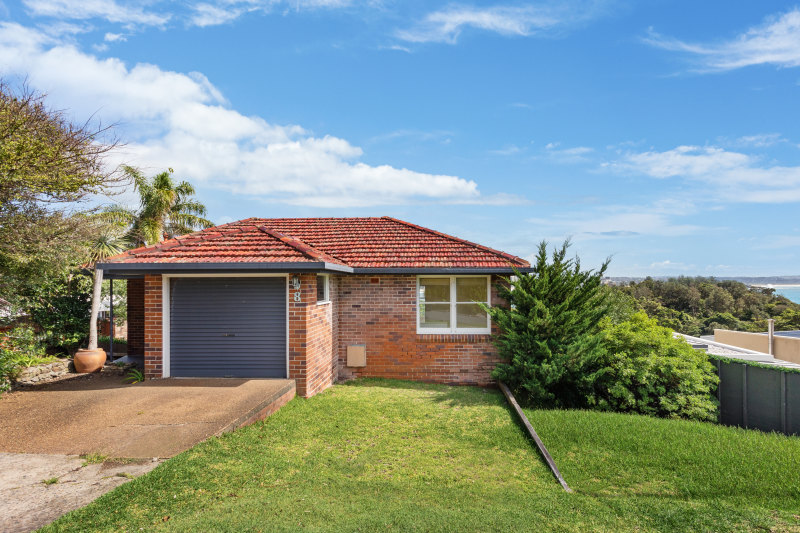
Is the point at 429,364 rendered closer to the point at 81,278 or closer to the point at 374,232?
the point at 374,232

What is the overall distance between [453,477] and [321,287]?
5236 millimetres

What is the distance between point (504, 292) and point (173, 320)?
705 centimetres

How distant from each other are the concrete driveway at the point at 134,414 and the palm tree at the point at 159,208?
13.8 metres

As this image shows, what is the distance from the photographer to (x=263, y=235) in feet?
30.9

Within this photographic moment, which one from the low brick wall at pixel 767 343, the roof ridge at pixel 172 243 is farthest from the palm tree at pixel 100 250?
the low brick wall at pixel 767 343

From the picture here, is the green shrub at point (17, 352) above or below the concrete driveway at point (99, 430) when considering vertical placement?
above

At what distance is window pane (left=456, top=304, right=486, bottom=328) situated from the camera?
34.6ft

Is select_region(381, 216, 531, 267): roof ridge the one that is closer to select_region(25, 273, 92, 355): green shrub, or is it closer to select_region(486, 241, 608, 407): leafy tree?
select_region(486, 241, 608, 407): leafy tree

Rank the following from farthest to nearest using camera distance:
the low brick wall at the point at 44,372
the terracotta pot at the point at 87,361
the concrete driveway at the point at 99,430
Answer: the terracotta pot at the point at 87,361
the low brick wall at the point at 44,372
the concrete driveway at the point at 99,430

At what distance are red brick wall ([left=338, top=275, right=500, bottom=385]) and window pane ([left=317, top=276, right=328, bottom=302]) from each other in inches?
38.7

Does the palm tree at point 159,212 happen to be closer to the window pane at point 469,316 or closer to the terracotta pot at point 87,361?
the terracotta pot at point 87,361

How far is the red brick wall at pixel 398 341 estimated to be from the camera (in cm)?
1037

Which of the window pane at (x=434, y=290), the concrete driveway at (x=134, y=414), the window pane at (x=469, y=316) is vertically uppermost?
the window pane at (x=434, y=290)

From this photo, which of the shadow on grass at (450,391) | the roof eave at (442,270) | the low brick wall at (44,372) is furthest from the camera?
the roof eave at (442,270)
